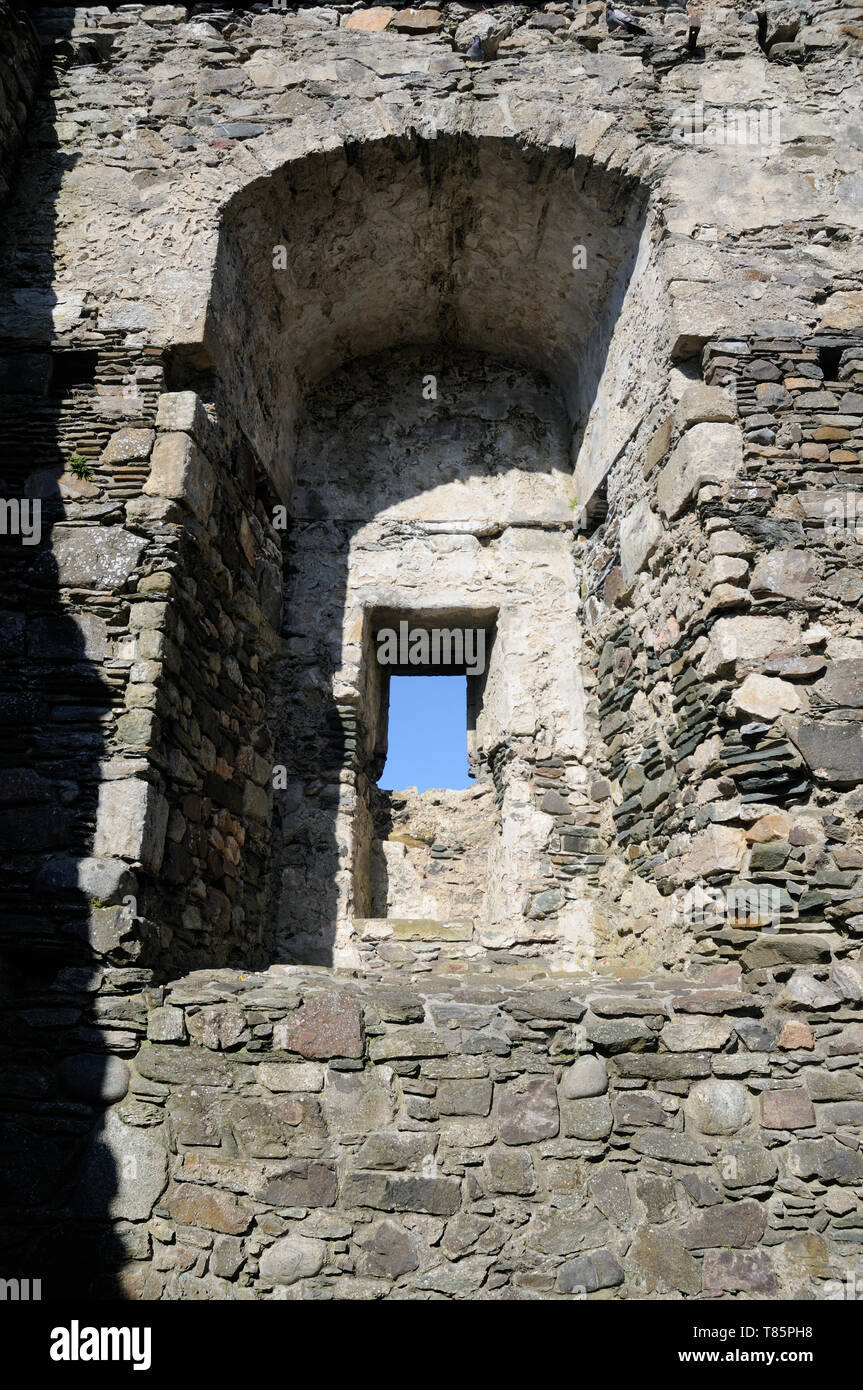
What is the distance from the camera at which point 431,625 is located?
237 inches

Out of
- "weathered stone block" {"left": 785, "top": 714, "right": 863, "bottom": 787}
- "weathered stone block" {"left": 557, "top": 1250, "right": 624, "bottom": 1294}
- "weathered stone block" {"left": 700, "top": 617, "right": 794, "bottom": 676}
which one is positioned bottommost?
"weathered stone block" {"left": 557, "top": 1250, "right": 624, "bottom": 1294}

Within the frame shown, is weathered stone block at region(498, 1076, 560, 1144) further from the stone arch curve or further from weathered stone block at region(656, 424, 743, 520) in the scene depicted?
weathered stone block at region(656, 424, 743, 520)

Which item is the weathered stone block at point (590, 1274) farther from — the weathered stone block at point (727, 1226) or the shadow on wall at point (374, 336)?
the shadow on wall at point (374, 336)

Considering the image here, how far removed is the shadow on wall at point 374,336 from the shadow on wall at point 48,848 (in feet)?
2.83

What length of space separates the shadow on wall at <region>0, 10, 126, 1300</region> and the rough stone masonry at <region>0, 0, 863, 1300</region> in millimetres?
16

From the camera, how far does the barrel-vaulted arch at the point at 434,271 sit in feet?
15.9

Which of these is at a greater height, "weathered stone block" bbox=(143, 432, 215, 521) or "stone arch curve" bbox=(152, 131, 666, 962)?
"stone arch curve" bbox=(152, 131, 666, 962)

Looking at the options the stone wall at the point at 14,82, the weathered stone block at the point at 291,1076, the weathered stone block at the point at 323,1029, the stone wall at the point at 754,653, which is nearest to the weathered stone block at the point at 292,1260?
the weathered stone block at the point at 291,1076

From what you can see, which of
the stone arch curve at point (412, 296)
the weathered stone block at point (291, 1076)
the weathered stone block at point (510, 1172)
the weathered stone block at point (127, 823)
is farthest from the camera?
the stone arch curve at point (412, 296)

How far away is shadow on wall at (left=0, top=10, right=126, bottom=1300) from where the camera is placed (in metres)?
3.14

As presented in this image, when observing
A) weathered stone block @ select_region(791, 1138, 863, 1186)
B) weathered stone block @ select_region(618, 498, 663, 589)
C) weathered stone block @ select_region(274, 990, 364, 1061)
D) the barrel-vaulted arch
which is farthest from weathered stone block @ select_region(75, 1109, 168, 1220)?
weathered stone block @ select_region(618, 498, 663, 589)

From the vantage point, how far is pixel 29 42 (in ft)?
16.2

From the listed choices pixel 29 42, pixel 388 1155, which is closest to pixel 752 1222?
pixel 388 1155

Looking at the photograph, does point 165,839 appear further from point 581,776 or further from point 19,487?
point 581,776
